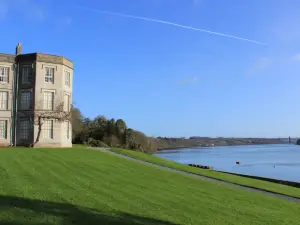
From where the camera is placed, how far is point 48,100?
35906 millimetres

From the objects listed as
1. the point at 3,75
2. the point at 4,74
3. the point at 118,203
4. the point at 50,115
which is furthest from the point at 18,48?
the point at 118,203

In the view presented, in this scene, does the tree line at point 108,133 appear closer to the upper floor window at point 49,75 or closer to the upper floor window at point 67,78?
the upper floor window at point 67,78

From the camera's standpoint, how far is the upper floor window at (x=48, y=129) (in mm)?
35469

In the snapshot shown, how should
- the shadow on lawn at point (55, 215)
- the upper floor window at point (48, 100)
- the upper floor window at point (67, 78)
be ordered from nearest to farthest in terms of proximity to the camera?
the shadow on lawn at point (55, 215) < the upper floor window at point (48, 100) < the upper floor window at point (67, 78)

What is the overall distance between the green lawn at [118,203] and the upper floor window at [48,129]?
19541 millimetres

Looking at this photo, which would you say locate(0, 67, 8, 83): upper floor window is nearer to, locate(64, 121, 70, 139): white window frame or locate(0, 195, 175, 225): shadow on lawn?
locate(64, 121, 70, 139): white window frame

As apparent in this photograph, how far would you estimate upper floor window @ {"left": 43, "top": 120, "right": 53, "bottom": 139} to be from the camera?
35.5 metres

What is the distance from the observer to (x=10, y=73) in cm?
3644

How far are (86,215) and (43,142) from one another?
27912 millimetres

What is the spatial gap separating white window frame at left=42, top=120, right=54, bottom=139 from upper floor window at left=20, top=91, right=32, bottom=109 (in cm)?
254

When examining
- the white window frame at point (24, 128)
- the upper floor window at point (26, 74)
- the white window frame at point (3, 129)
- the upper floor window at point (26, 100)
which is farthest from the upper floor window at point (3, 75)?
the white window frame at point (24, 128)

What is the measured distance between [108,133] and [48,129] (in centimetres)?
2608

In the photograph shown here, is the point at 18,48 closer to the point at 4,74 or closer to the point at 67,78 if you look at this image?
the point at 4,74

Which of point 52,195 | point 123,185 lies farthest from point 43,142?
point 52,195
